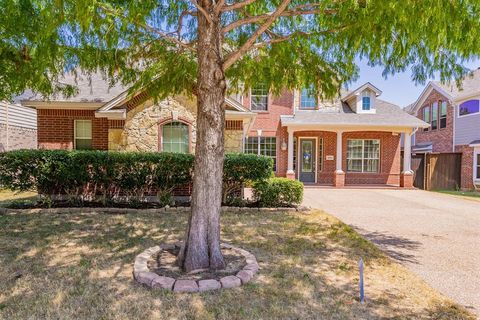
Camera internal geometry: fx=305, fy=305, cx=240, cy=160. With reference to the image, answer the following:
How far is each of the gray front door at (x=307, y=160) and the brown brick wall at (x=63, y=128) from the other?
10853mm

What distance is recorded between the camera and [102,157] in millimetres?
8711

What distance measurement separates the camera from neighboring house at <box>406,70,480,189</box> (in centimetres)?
1666

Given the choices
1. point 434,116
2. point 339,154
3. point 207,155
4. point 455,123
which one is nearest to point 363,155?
point 339,154

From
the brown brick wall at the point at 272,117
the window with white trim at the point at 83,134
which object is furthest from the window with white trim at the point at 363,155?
the window with white trim at the point at 83,134

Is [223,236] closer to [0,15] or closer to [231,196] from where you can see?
[231,196]

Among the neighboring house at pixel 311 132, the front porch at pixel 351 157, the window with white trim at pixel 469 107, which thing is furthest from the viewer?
the front porch at pixel 351 157

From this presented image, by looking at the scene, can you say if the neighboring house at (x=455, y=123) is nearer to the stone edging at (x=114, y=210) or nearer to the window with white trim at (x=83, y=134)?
the stone edging at (x=114, y=210)

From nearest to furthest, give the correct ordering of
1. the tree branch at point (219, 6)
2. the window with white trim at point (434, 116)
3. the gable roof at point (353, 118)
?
the tree branch at point (219, 6), the gable roof at point (353, 118), the window with white trim at point (434, 116)

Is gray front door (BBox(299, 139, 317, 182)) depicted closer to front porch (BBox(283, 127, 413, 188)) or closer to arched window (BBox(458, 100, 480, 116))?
front porch (BBox(283, 127, 413, 188))

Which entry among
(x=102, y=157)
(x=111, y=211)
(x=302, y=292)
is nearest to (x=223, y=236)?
(x=302, y=292)

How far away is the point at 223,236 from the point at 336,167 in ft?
40.1

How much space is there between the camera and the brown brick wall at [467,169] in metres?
16.5

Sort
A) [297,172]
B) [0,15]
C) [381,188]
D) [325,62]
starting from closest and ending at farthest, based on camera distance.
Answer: [0,15] → [325,62] → [381,188] → [297,172]

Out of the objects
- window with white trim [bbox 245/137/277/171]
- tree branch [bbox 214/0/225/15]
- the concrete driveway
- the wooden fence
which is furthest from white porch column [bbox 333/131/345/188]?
tree branch [bbox 214/0/225/15]
